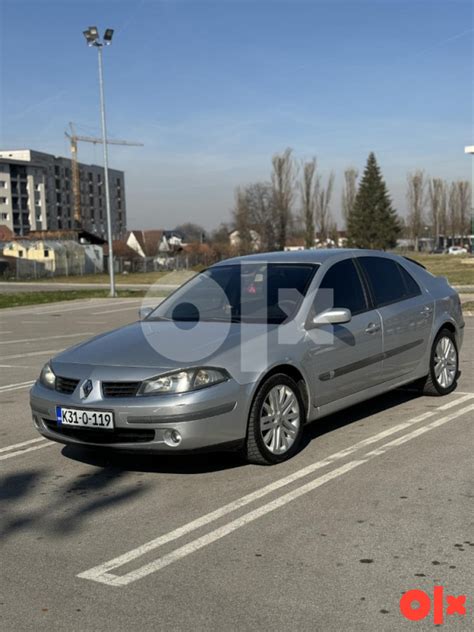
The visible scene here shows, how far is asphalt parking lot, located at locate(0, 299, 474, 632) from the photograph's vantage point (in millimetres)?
3285

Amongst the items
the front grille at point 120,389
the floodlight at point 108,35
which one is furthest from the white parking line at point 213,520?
the floodlight at point 108,35

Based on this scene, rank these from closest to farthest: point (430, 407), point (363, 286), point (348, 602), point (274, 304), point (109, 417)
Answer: point (348, 602) < point (109, 417) < point (274, 304) < point (363, 286) < point (430, 407)

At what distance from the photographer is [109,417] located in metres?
5.03

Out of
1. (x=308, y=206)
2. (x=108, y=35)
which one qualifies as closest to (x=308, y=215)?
(x=308, y=206)

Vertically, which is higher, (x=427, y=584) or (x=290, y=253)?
(x=290, y=253)

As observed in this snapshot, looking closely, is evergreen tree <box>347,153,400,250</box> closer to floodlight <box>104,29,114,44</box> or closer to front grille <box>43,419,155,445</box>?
floodlight <box>104,29,114,44</box>

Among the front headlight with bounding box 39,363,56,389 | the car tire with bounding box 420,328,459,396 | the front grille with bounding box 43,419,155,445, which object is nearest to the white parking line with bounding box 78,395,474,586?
the front grille with bounding box 43,419,155,445

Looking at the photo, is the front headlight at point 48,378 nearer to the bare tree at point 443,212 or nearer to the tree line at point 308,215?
the tree line at point 308,215

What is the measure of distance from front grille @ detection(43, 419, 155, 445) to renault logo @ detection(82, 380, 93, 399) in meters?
0.25

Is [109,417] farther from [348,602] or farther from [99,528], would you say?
[348,602]

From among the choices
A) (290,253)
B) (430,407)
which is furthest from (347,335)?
(430,407)

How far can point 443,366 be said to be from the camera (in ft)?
25.2

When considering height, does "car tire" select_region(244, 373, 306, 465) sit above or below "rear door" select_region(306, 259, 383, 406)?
below

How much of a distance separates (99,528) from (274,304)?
2.45 metres
